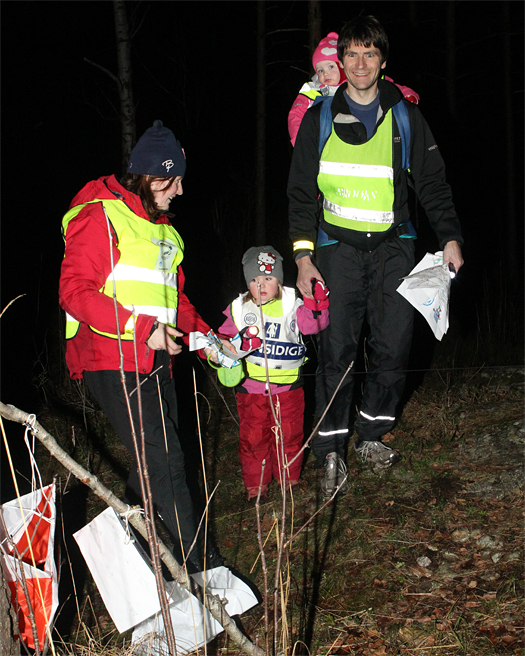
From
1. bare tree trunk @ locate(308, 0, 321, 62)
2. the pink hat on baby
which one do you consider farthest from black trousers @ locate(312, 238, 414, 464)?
bare tree trunk @ locate(308, 0, 321, 62)

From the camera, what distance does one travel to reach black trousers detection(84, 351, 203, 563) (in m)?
2.80

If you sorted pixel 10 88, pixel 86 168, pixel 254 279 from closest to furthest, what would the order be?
pixel 254 279 < pixel 10 88 < pixel 86 168

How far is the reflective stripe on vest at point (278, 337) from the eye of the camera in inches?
146

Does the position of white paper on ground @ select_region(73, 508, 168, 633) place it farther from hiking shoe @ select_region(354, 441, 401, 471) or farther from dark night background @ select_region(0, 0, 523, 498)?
dark night background @ select_region(0, 0, 523, 498)

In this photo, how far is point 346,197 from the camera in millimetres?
3357

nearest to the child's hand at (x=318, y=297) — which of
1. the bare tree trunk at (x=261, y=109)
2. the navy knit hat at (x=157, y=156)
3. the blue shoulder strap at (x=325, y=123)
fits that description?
the blue shoulder strap at (x=325, y=123)

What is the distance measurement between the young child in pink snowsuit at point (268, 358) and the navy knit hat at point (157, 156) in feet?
3.14

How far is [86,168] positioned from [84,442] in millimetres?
11122

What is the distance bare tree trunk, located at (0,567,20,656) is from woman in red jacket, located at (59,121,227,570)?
0.74 metres

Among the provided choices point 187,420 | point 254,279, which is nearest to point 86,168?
point 187,420

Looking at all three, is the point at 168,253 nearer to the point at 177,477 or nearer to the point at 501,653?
the point at 177,477

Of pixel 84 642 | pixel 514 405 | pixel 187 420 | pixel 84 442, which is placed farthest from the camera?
pixel 187 420

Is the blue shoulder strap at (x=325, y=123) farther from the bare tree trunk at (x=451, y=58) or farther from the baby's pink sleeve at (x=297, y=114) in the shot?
the bare tree trunk at (x=451, y=58)

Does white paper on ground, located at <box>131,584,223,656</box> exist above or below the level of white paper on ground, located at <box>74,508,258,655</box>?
below
